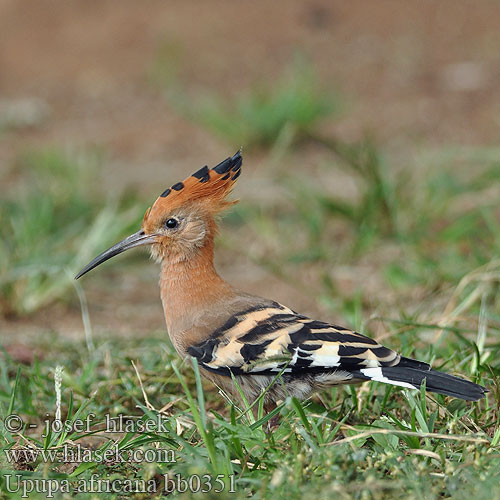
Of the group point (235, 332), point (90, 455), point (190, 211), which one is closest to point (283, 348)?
point (235, 332)

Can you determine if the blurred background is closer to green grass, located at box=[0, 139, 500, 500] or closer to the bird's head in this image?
green grass, located at box=[0, 139, 500, 500]

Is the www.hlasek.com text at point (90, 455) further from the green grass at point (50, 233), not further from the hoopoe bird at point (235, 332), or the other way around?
the green grass at point (50, 233)

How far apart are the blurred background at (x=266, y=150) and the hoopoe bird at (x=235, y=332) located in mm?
648

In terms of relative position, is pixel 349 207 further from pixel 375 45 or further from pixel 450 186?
pixel 375 45

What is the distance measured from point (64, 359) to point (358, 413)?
1.41 meters

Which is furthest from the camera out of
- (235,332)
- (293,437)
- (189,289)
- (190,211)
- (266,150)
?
(266,150)

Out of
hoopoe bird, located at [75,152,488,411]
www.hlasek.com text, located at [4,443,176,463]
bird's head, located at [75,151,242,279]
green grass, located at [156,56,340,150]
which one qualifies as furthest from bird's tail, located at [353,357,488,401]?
green grass, located at [156,56,340,150]

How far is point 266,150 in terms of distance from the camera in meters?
7.18

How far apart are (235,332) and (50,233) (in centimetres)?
265

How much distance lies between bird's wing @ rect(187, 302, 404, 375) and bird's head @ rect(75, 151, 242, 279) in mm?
452

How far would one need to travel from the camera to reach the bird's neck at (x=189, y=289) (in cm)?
293

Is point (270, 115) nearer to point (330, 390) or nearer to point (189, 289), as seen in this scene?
point (189, 289)

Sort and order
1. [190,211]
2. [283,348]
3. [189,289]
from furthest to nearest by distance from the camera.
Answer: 1. [190,211]
2. [189,289]
3. [283,348]

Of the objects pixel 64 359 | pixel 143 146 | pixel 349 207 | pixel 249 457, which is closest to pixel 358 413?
pixel 249 457
